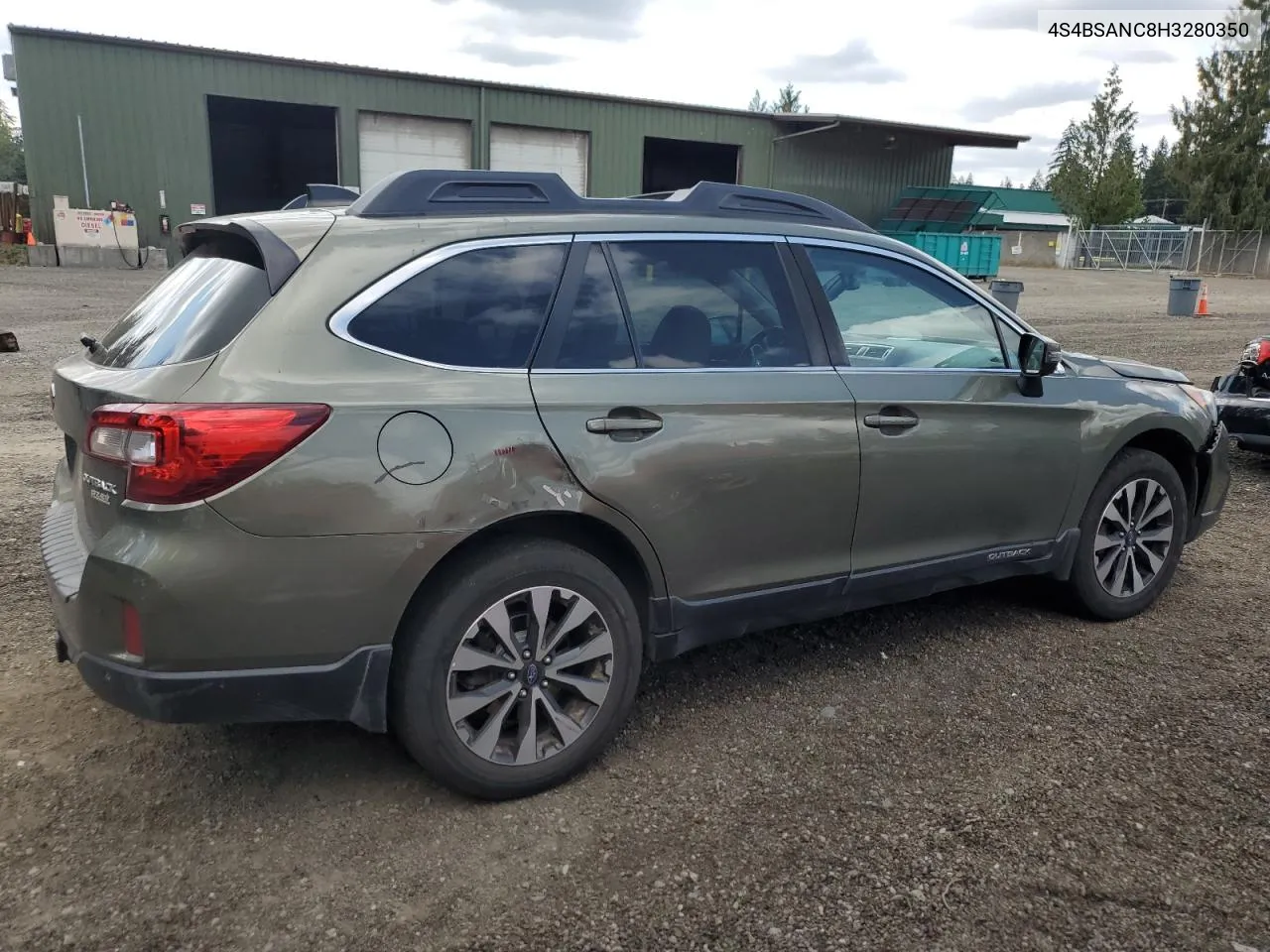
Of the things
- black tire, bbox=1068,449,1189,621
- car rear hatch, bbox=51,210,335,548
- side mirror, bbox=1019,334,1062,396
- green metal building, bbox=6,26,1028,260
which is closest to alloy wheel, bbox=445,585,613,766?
car rear hatch, bbox=51,210,335,548

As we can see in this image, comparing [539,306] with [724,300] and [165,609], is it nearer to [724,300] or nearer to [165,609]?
[724,300]

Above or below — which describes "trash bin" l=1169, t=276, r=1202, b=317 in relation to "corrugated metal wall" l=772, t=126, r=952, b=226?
below

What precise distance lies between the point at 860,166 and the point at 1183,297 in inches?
571

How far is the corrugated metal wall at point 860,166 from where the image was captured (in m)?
31.9

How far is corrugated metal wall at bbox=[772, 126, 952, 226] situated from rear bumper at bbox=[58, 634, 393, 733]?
3022 centimetres

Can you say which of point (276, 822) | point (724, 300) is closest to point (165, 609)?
point (276, 822)

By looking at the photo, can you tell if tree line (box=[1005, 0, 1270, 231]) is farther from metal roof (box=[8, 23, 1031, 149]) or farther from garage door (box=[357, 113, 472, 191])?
garage door (box=[357, 113, 472, 191])

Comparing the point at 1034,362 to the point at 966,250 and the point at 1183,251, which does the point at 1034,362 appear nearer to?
the point at 966,250

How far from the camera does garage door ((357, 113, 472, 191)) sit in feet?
84.8

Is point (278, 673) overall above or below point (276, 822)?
above

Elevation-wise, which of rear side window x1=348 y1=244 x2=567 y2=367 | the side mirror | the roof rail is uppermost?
the roof rail

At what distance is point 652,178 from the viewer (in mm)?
37000

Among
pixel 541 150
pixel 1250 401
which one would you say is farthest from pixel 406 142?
pixel 1250 401

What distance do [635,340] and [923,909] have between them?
71.3 inches
